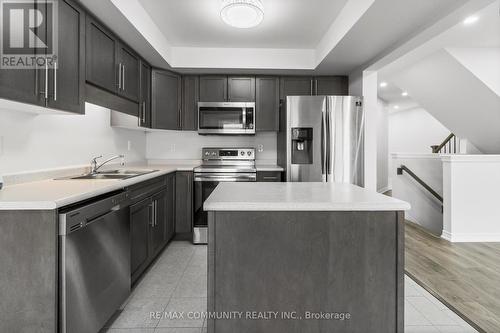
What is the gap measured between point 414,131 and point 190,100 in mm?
6855

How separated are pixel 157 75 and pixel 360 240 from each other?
3.23 meters

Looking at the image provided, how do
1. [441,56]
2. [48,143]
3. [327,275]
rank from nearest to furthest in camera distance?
[327,275], [48,143], [441,56]

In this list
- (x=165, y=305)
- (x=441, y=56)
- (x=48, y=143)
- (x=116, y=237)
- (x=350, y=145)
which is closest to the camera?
(x=116, y=237)

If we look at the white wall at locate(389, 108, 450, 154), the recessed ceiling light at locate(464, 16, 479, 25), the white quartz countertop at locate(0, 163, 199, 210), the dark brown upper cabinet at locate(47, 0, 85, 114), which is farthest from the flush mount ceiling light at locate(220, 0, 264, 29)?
the white wall at locate(389, 108, 450, 154)

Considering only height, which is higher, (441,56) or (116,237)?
(441,56)

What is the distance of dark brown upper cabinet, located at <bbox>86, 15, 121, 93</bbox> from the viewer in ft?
7.19

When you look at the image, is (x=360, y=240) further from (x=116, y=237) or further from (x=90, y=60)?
(x=90, y=60)

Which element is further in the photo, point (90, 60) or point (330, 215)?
point (90, 60)

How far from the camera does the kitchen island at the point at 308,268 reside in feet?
4.31

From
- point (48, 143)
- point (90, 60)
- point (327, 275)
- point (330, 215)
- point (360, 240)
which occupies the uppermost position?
point (90, 60)

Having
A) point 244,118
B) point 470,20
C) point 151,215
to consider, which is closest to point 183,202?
point 151,215

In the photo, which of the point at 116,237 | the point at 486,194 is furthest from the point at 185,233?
the point at 486,194

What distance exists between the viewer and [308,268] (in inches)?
52.3

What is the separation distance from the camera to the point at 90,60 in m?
2.19
